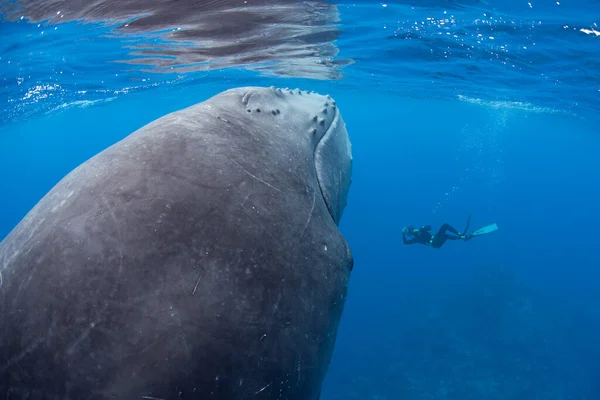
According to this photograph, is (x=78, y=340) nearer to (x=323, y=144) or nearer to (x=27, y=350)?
(x=27, y=350)

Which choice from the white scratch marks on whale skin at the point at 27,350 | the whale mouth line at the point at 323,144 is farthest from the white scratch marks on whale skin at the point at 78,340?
the whale mouth line at the point at 323,144

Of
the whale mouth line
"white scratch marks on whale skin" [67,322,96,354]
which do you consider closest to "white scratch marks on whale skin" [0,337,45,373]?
"white scratch marks on whale skin" [67,322,96,354]

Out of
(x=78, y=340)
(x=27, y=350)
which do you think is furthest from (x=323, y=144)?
(x=27, y=350)

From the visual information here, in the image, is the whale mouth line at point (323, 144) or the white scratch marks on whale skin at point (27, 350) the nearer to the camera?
the white scratch marks on whale skin at point (27, 350)

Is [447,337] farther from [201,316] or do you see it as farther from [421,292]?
[201,316]

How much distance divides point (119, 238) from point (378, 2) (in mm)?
13003

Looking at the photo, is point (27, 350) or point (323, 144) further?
point (323, 144)

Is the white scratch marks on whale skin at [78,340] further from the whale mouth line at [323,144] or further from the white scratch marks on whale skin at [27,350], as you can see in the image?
the whale mouth line at [323,144]

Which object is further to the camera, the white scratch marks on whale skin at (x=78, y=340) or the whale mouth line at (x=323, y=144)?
the whale mouth line at (x=323, y=144)

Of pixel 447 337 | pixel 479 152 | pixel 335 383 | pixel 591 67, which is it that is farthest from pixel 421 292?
pixel 479 152

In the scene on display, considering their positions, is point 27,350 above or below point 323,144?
below

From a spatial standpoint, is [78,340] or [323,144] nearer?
[78,340]

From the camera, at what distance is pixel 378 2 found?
13.0 meters

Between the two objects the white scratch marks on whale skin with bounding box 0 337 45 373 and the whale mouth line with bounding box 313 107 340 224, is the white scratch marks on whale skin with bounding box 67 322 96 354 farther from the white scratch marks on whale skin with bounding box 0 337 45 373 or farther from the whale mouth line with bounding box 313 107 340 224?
the whale mouth line with bounding box 313 107 340 224
